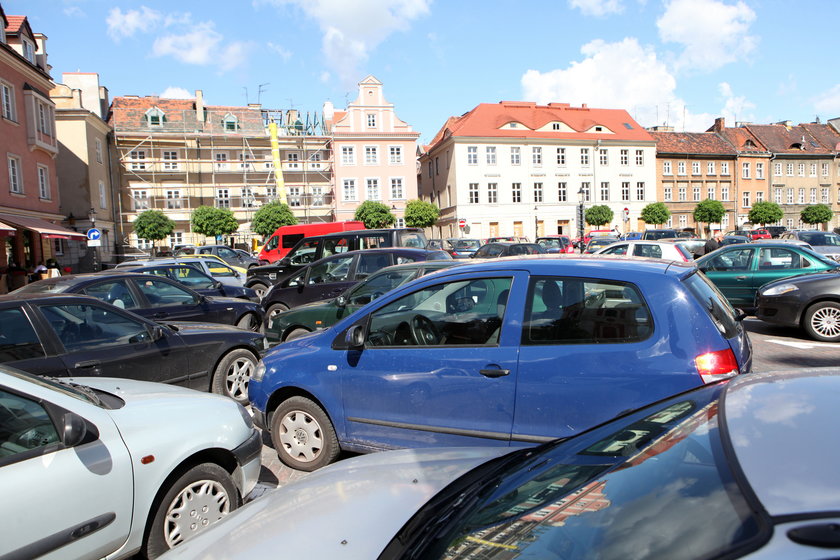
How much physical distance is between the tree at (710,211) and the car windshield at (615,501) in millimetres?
63023

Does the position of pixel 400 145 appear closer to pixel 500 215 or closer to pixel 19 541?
pixel 500 215

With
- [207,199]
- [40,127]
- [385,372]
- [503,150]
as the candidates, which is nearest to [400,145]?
[503,150]

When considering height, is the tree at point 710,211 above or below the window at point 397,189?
below

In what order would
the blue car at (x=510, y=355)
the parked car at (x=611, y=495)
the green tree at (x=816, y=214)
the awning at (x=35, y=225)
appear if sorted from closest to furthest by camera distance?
the parked car at (x=611, y=495) < the blue car at (x=510, y=355) < the awning at (x=35, y=225) < the green tree at (x=816, y=214)

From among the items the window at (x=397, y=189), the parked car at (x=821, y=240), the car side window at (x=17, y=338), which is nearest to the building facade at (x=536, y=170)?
the window at (x=397, y=189)

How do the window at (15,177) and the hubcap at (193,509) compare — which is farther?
the window at (15,177)

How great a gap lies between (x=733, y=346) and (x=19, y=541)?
13.5 ft

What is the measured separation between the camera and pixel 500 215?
58000 millimetres

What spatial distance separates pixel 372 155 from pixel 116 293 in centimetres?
4871

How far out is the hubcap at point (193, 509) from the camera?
347 centimetres

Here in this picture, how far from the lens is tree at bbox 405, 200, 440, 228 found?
52438 mm

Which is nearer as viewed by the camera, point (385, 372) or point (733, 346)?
point (733, 346)

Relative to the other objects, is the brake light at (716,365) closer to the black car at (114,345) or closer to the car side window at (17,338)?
the black car at (114,345)

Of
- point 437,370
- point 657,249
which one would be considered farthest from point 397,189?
point 437,370
